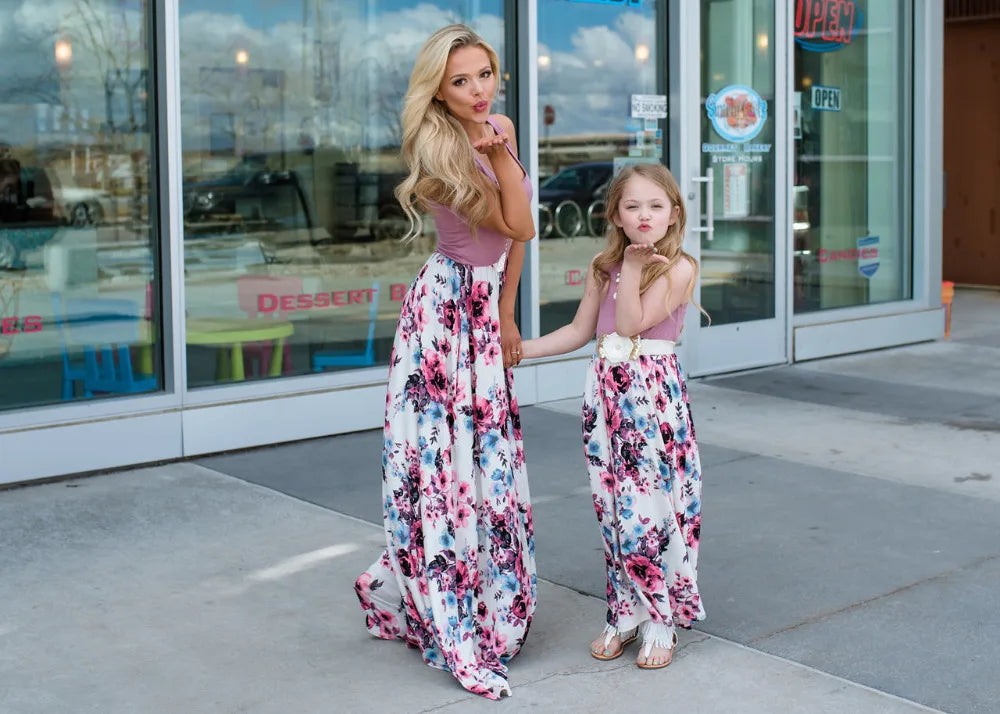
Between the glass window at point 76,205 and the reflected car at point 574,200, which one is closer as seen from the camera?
the glass window at point 76,205

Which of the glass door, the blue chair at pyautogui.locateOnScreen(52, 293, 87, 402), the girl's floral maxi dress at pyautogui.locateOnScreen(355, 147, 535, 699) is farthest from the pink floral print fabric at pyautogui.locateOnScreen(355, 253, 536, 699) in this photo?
the glass door

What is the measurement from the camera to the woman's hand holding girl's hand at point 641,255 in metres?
3.86

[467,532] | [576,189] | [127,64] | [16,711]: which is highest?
[127,64]

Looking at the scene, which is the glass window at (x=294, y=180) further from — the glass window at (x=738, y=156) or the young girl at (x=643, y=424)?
the young girl at (x=643, y=424)

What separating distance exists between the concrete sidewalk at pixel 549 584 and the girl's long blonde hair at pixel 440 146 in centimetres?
137

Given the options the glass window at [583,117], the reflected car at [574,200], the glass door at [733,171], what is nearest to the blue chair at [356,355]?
the glass window at [583,117]

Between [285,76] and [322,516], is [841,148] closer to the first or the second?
[285,76]

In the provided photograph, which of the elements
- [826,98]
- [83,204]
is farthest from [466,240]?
[826,98]

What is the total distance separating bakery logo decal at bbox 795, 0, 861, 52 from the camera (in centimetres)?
986

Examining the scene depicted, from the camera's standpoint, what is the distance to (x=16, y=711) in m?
3.63

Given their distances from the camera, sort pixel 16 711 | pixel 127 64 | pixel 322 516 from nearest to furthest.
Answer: pixel 16 711 → pixel 322 516 → pixel 127 64

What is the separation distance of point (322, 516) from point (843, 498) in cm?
225

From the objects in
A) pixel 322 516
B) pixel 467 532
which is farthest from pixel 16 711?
pixel 322 516

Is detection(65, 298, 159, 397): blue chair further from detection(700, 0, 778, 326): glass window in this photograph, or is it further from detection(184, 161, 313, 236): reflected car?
detection(700, 0, 778, 326): glass window
